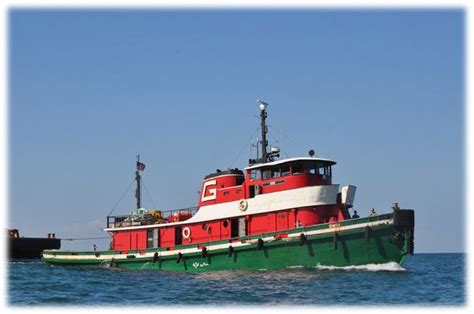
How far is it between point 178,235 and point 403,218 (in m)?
13.6

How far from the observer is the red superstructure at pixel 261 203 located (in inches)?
1235

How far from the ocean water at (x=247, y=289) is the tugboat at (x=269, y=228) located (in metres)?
0.93

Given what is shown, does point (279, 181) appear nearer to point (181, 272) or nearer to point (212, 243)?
point (212, 243)

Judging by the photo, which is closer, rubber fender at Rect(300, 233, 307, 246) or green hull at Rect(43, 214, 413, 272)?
green hull at Rect(43, 214, 413, 272)

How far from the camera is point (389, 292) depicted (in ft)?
76.1

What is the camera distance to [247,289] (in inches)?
952

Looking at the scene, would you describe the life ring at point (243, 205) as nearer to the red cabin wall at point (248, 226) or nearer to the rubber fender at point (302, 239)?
the red cabin wall at point (248, 226)

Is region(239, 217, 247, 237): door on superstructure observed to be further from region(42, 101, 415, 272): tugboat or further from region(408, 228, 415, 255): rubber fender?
region(408, 228, 415, 255): rubber fender

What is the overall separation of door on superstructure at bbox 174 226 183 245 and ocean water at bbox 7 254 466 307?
367 centimetres

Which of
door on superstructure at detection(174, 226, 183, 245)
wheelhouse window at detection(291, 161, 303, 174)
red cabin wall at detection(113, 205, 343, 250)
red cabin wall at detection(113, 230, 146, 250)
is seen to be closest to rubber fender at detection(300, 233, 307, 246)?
red cabin wall at detection(113, 205, 343, 250)

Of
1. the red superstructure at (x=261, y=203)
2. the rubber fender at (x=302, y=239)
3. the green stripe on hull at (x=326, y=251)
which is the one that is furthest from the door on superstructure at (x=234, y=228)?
the rubber fender at (x=302, y=239)

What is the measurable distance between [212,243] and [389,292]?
12.0 m

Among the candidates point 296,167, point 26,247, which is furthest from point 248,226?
point 26,247

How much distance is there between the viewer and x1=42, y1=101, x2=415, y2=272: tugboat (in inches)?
1158
